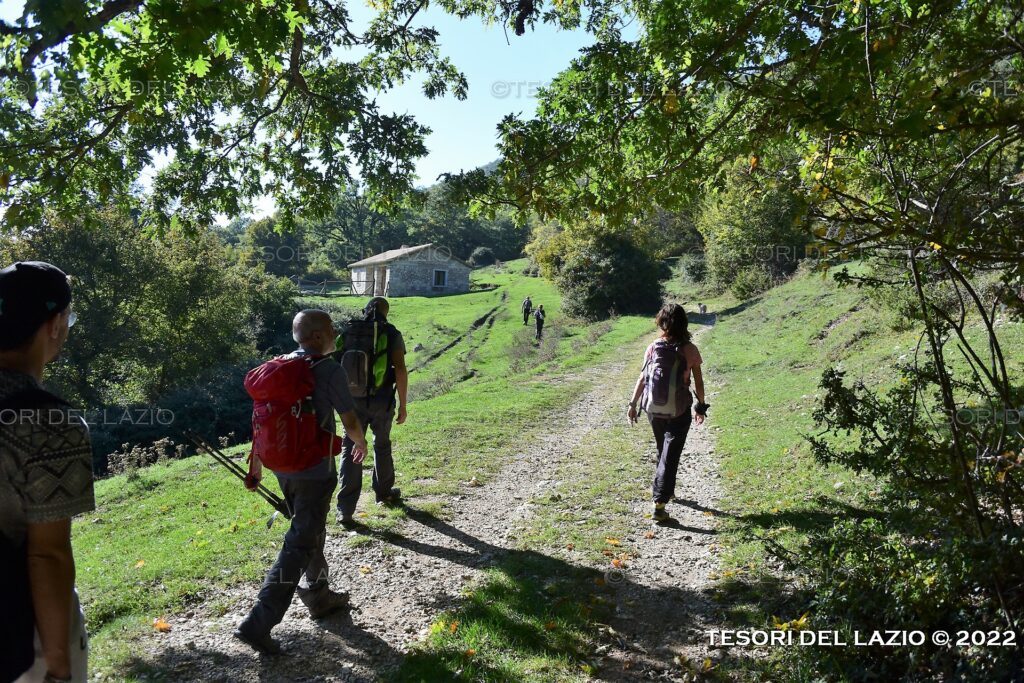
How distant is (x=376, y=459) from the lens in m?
7.06

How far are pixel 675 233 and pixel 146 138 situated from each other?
169 ft

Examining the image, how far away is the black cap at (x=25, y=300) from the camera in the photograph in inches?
86.9

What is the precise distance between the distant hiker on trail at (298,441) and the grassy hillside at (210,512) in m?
1.05

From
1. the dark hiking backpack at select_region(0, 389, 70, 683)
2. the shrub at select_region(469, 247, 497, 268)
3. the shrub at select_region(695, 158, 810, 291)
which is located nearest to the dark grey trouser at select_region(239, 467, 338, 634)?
the dark hiking backpack at select_region(0, 389, 70, 683)

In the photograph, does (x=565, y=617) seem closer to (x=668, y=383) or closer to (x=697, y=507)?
(x=668, y=383)

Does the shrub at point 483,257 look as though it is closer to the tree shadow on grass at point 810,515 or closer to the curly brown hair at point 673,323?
the curly brown hair at point 673,323

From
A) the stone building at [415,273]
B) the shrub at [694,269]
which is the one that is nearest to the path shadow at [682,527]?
the shrub at [694,269]

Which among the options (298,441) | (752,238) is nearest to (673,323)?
(298,441)

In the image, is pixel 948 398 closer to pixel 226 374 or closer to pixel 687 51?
pixel 687 51

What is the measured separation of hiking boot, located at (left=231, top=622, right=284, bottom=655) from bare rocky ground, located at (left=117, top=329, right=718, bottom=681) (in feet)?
0.22

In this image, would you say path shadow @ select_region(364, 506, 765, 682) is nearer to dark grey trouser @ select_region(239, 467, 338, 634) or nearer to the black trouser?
dark grey trouser @ select_region(239, 467, 338, 634)

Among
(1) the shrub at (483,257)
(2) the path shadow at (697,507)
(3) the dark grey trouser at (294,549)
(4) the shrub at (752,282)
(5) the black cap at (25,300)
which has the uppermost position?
(1) the shrub at (483,257)

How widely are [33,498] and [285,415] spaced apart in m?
2.12

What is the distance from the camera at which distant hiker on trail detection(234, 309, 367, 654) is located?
164 inches
